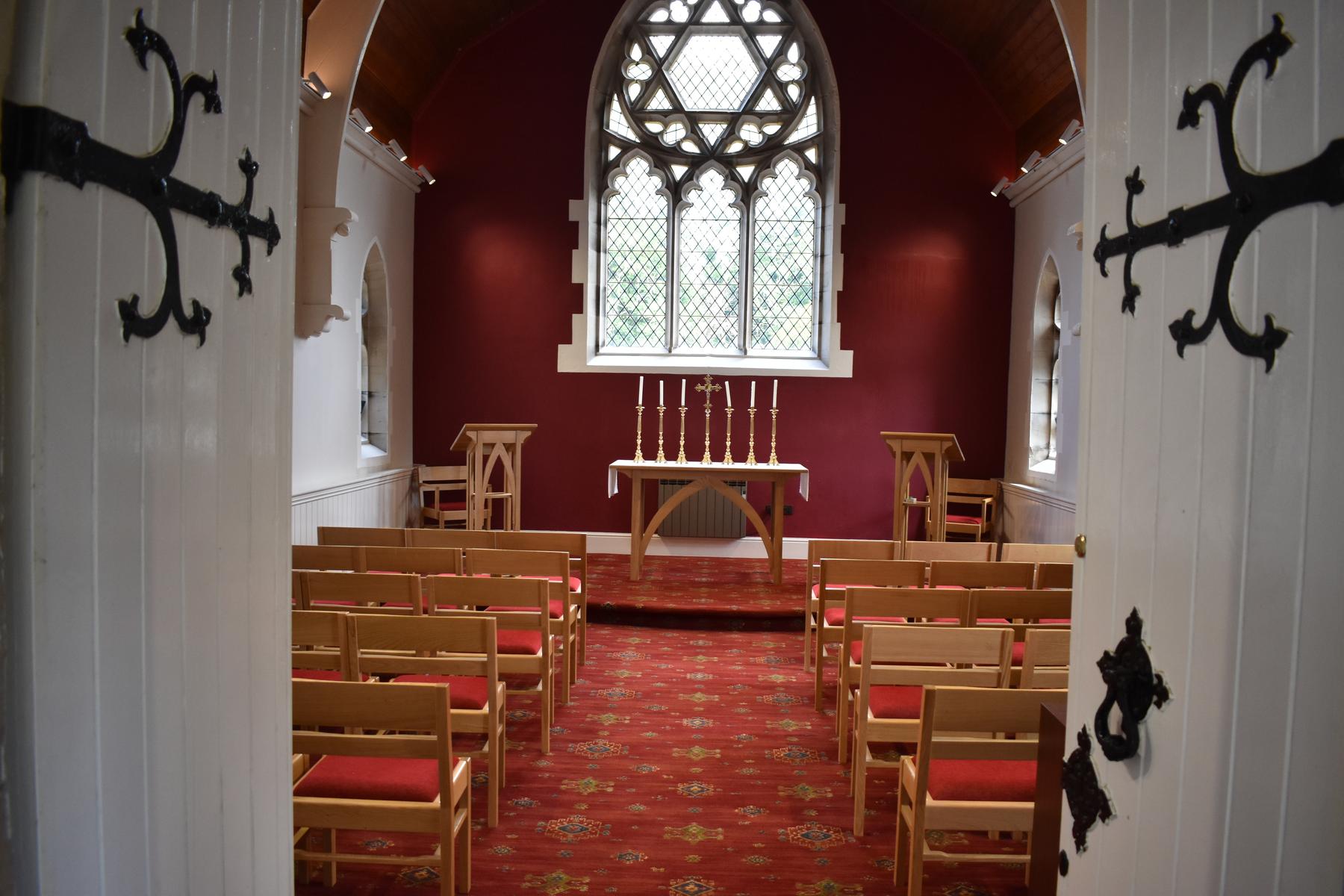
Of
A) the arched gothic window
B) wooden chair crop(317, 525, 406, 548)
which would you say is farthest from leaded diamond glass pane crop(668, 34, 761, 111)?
wooden chair crop(317, 525, 406, 548)

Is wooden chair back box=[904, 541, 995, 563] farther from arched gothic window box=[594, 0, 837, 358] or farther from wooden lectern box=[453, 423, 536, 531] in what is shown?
arched gothic window box=[594, 0, 837, 358]

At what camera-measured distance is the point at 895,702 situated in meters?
3.12

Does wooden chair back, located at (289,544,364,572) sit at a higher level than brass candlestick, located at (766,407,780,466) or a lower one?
lower

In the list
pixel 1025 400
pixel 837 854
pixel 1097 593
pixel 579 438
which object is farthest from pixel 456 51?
pixel 1097 593

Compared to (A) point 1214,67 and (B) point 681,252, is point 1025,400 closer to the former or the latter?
(B) point 681,252

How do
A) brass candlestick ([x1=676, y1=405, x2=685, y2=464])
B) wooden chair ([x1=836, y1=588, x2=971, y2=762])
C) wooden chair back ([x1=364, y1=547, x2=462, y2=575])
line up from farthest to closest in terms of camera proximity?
brass candlestick ([x1=676, y1=405, x2=685, y2=464]) < wooden chair back ([x1=364, y1=547, x2=462, y2=575]) < wooden chair ([x1=836, y1=588, x2=971, y2=762])

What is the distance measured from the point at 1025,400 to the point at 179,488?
7.59m

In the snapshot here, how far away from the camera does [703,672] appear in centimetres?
502

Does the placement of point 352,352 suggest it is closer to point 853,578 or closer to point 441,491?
point 441,491

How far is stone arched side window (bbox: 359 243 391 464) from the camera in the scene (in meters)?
7.81

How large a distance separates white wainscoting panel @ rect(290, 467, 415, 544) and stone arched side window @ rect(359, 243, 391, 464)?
1.21 ft

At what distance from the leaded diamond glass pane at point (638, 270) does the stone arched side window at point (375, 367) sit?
212 centimetres

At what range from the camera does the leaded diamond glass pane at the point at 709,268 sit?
8656 millimetres

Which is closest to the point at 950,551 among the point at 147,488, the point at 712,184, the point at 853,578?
the point at 853,578
